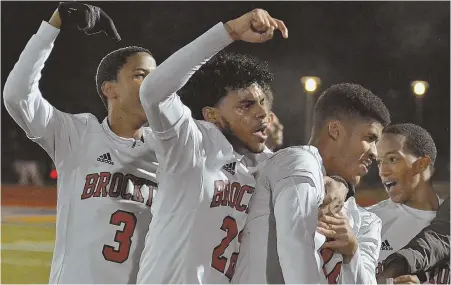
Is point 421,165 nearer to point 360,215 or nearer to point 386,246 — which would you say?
point 386,246

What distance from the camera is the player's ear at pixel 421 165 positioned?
319 centimetres

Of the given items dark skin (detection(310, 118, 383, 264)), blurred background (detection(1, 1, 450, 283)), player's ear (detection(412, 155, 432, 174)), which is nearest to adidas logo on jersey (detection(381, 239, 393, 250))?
player's ear (detection(412, 155, 432, 174))

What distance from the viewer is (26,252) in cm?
805

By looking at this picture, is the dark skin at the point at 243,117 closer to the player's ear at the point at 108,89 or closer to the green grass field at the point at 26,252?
the player's ear at the point at 108,89

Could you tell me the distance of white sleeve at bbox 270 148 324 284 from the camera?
68.8 inches

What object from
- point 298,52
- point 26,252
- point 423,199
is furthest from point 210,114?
point 26,252

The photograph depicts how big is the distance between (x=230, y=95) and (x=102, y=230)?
2.16ft

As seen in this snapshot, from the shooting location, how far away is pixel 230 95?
7.00 ft

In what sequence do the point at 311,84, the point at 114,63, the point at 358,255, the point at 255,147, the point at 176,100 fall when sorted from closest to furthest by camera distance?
the point at 176,100 < the point at 358,255 < the point at 255,147 < the point at 114,63 < the point at 311,84

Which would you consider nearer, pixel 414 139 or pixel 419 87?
pixel 414 139

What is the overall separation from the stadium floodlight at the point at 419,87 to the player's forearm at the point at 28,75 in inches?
182

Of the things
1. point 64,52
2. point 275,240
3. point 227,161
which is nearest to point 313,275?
point 275,240

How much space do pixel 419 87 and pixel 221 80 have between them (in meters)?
4.81

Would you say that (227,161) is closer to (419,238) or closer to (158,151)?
(158,151)
